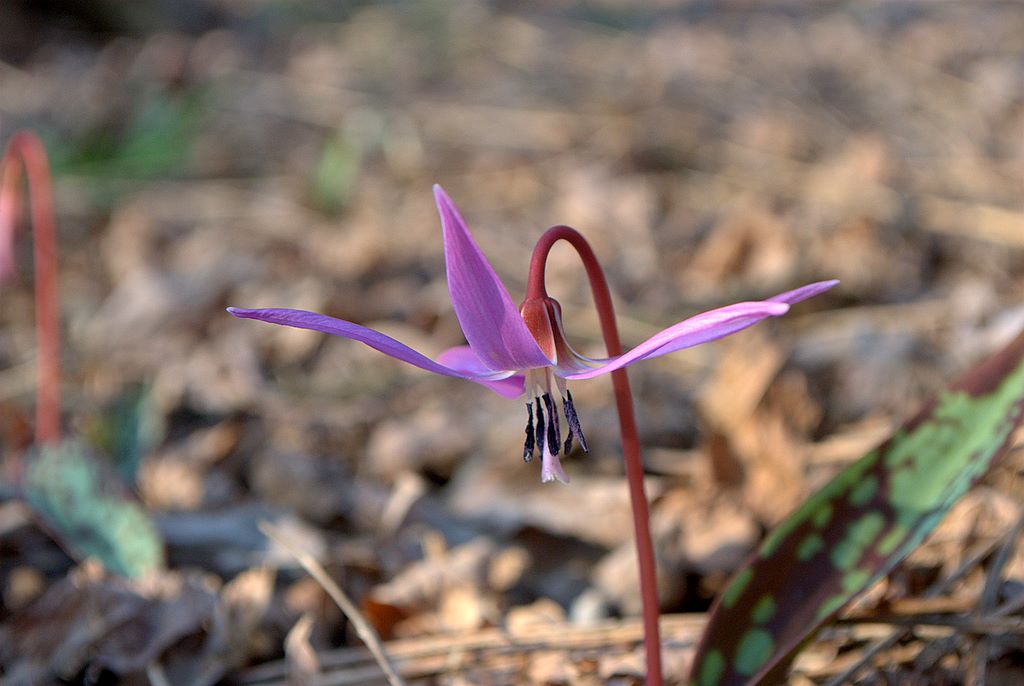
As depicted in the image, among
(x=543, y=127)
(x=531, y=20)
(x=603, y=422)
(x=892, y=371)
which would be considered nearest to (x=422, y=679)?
(x=603, y=422)

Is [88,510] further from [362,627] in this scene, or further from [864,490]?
[864,490]

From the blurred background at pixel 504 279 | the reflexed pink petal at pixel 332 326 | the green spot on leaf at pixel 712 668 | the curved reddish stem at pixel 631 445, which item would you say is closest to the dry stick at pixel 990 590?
the blurred background at pixel 504 279

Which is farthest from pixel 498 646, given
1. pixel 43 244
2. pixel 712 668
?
pixel 43 244

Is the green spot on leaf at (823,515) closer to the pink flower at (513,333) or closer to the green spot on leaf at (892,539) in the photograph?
the green spot on leaf at (892,539)

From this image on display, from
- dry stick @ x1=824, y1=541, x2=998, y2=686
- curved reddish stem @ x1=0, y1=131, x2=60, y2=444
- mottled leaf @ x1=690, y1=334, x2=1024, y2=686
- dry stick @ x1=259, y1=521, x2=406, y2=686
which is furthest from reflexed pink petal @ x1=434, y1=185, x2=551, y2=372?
curved reddish stem @ x1=0, y1=131, x2=60, y2=444

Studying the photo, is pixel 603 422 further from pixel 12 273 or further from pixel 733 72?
pixel 733 72
